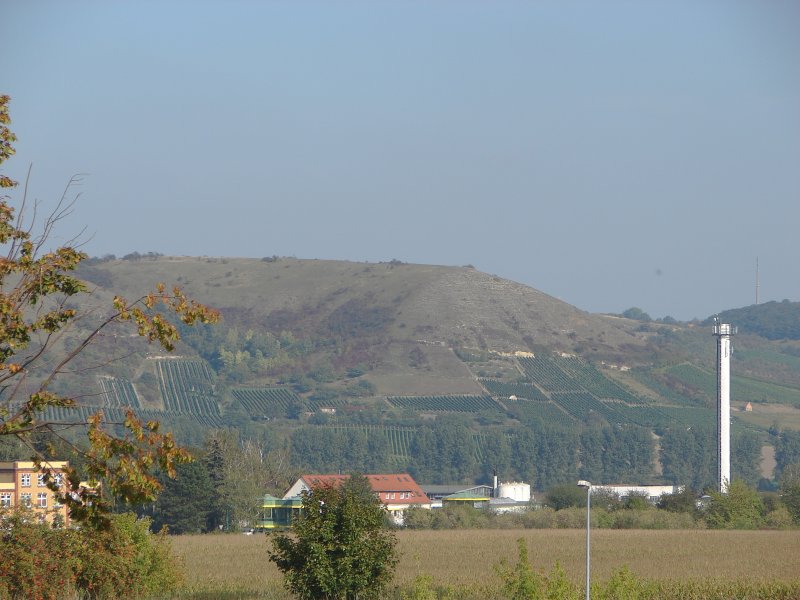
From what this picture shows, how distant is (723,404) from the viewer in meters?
121

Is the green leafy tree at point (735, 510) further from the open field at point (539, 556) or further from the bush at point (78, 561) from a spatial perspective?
the bush at point (78, 561)

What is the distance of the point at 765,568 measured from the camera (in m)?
47.3

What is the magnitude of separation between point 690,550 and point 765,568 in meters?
11.4

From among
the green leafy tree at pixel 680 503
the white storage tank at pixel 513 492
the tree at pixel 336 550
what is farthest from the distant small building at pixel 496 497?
the tree at pixel 336 550

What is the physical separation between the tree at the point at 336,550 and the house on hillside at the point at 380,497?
49.3 m

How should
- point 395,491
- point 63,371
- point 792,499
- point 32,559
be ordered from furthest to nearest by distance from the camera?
point 395,491 < point 792,499 < point 32,559 < point 63,371

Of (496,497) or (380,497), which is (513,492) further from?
(380,497)

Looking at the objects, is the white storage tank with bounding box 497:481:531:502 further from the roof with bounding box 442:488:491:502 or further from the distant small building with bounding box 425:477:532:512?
the roof with bounding box 442:488:491:502

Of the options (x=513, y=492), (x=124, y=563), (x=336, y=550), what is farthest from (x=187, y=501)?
(x=336, y=550)

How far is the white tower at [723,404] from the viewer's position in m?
119

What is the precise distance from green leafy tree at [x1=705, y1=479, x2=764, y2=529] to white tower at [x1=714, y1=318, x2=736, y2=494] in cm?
2205

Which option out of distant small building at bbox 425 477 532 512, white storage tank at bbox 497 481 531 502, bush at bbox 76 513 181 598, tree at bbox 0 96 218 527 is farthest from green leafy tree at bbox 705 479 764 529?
tree at bbox 0 96 218 527

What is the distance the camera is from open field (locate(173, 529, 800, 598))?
42.0 meters

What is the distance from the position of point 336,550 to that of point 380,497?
63.4 metres
